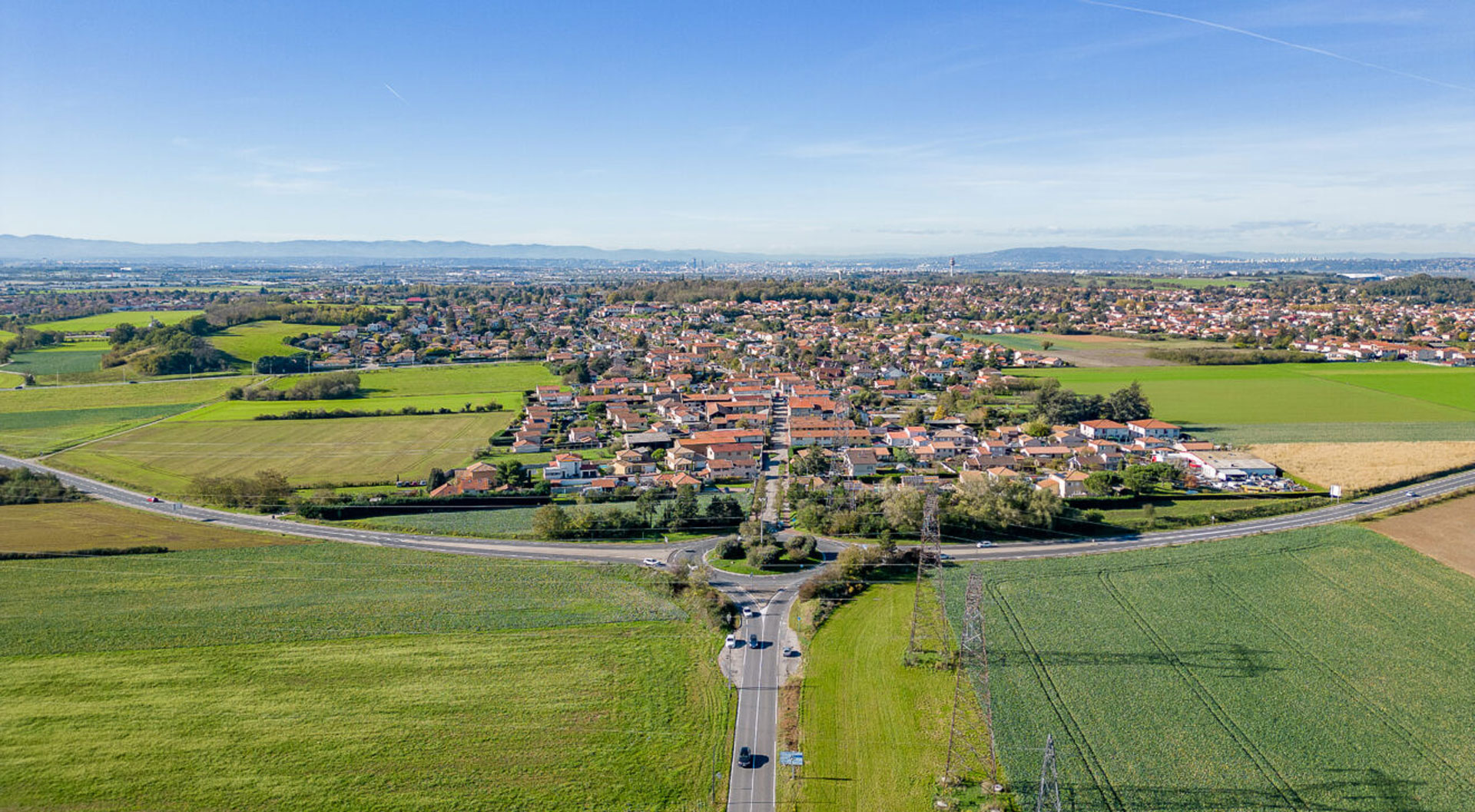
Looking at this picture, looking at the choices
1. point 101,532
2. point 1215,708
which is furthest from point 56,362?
point 1215,708

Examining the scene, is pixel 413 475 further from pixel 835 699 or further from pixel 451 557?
pixel 835 699

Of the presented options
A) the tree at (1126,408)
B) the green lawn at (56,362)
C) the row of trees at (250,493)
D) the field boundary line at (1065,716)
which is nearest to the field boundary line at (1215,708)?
the field boundary line at (1065,716)

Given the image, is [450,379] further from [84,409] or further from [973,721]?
[973,721]

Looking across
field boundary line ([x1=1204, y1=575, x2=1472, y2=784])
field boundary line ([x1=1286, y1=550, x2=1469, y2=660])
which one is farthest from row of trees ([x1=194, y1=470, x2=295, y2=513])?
field boundary line ([x1=1286, y1=550, x2=1469, y2=660])

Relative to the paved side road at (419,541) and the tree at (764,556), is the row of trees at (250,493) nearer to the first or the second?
the paved side road at (419,541)

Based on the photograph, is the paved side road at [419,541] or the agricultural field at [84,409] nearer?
the paved side road at [419,541]
